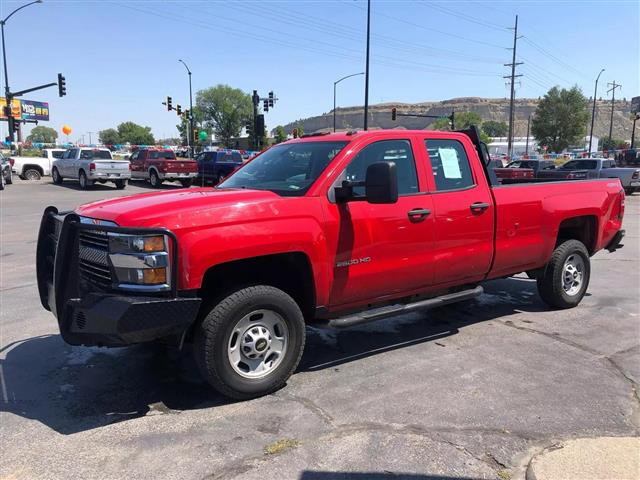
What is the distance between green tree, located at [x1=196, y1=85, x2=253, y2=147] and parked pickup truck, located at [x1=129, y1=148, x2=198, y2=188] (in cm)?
9601

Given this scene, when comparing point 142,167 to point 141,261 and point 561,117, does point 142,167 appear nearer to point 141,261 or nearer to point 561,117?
point 141,261

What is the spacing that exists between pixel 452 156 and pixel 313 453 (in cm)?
314

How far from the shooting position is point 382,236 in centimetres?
438

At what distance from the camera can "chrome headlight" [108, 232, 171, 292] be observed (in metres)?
3.41

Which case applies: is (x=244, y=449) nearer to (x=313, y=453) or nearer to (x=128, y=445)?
(x=313, y=453)

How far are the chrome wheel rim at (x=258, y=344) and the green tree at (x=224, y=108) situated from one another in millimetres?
121874

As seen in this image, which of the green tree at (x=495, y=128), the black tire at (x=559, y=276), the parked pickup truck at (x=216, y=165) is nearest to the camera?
the black tire at (x=559, y=276)

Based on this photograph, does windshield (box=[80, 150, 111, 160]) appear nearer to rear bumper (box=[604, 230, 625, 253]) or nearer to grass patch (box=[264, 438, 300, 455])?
rear bumper (box=[604, 230, 625, 253])

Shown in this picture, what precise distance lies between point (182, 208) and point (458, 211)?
8.34 feet

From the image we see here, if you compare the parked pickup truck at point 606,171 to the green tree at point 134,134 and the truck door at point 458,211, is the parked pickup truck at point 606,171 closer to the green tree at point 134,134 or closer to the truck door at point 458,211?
the truck door at point 458,211

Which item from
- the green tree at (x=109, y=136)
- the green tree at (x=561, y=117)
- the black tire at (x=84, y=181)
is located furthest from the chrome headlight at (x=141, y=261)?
the green tree at (x=109, y=136)

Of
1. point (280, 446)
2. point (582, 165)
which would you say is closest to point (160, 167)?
point (582, 165)

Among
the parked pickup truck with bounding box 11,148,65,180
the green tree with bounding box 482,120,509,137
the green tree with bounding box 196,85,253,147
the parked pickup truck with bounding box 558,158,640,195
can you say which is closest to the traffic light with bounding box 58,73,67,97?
the parked pickup truck with bounding box 11,148,65,180

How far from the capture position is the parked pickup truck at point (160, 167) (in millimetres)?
26078
